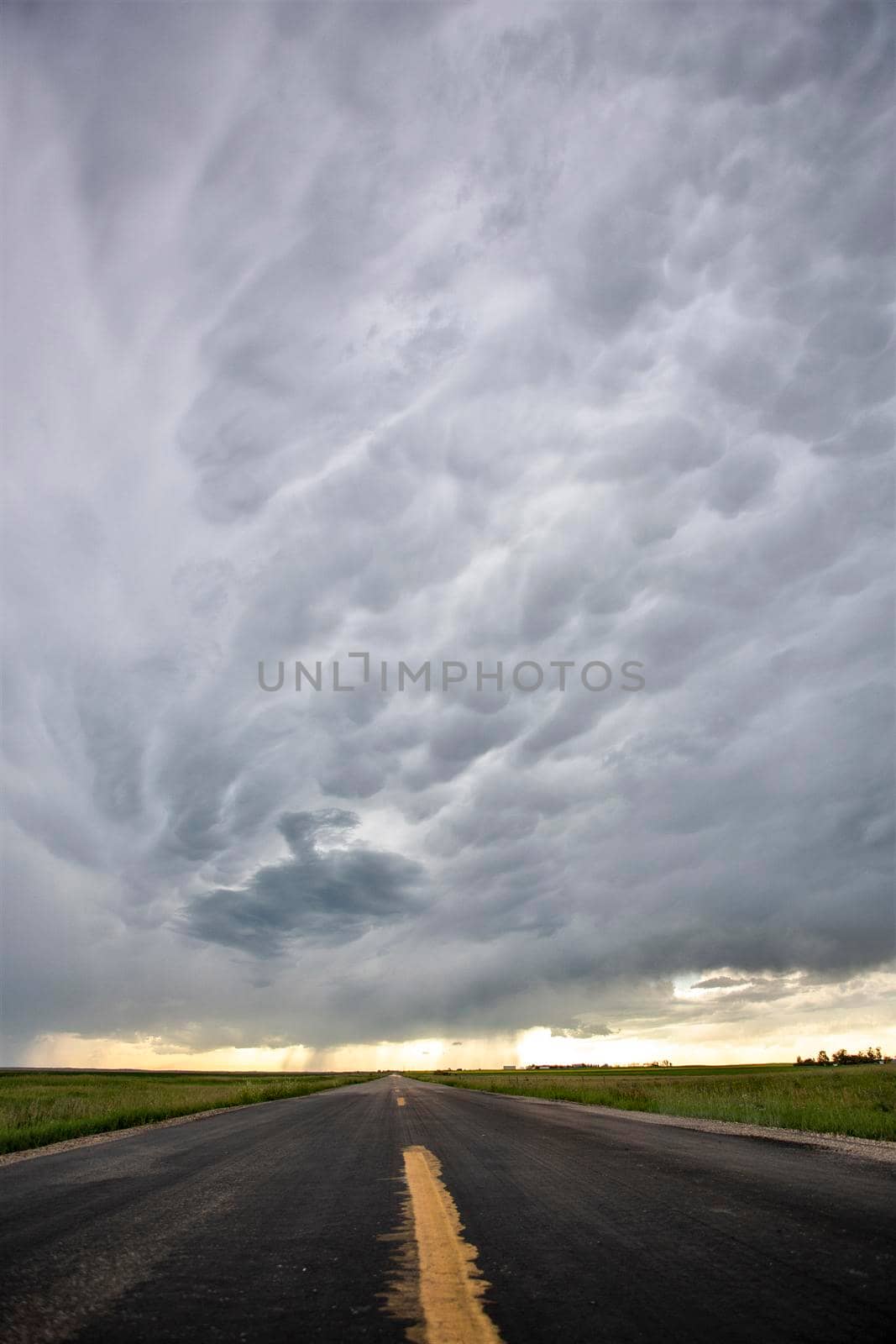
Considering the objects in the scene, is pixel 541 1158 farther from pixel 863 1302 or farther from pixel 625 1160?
pixel 863 1302

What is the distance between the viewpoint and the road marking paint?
2.96m

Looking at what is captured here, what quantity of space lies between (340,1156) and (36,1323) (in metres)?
7.36

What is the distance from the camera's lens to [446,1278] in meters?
3.70

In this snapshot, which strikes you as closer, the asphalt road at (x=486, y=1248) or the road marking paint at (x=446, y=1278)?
the road marking paint at (x=446, y=1278)

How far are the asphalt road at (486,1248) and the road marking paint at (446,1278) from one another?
2.6 inches

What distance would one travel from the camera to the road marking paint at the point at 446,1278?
9.73 feet

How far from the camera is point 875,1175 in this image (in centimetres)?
716

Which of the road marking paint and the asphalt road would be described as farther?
the asphalt road

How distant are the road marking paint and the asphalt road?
0.22 feet

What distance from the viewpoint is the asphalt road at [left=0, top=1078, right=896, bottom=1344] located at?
3.14 metres

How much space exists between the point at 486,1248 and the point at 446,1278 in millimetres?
718

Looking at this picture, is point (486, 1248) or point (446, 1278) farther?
point (486, 1248)

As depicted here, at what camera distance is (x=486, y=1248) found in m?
4.30

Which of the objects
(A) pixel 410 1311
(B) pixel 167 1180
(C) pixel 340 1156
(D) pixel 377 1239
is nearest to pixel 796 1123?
(C) pixel 340 1156
